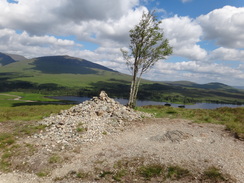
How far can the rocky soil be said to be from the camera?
12688 mm

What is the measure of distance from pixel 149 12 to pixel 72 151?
32.6m

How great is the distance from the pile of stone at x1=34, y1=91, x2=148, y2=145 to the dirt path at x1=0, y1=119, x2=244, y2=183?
5.60ft

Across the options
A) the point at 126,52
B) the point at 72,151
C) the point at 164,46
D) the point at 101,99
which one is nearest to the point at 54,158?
the point at 72,151

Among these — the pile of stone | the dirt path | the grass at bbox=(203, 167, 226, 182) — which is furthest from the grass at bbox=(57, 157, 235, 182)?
the pile of stone

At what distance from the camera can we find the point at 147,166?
13.4 meters

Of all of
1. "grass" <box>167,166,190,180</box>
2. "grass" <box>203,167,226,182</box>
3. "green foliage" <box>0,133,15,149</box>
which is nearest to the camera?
"grass" <box>203,167,226,182</box>

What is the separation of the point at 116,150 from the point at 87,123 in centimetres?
736

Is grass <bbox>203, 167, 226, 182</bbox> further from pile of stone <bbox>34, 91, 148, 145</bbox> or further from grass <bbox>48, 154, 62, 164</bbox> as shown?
grass <bbox>48, 154, 62, 164</bbox>

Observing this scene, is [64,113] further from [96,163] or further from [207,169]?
[207,169]

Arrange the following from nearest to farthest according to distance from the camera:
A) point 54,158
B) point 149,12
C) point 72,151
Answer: point 54,158 < point 72,151 < point 149,12

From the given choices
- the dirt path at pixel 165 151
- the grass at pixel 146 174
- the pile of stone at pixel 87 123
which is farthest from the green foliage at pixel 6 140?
the grass at pixel 146 174

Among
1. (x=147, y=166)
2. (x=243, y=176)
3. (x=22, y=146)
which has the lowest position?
(x=22, y=146)

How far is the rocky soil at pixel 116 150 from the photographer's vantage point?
1269cm

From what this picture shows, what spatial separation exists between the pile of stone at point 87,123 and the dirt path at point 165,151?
67.2 inches
